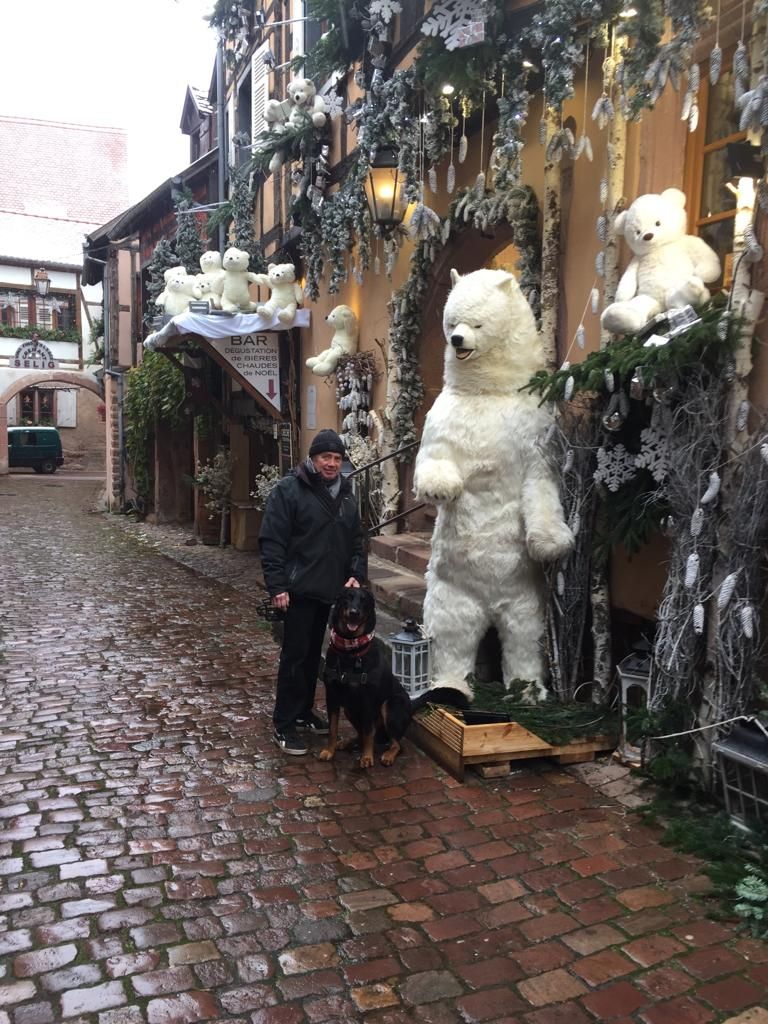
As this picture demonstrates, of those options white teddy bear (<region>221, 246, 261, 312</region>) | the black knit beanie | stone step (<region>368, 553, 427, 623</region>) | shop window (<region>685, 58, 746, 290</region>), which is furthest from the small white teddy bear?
the black knit beanie

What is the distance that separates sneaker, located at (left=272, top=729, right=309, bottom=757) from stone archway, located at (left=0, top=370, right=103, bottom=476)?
26.7 m

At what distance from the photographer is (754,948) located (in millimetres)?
2711

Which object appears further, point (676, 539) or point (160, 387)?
point (160, 387)

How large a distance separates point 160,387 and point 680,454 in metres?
12.1

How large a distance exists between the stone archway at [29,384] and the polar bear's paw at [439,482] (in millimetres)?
27004

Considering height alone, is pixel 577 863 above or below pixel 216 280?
below

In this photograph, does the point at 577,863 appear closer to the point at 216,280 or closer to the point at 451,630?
the point at 451,630

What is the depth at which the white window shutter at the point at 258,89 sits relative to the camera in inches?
458

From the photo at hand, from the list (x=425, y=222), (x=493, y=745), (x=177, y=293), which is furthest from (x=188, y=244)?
(x=493, y=745)

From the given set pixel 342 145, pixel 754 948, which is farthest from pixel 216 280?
pixel 754 948

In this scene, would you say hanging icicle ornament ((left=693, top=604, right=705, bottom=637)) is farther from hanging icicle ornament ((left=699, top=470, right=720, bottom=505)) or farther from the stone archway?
the stone archway

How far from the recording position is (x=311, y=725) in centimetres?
475

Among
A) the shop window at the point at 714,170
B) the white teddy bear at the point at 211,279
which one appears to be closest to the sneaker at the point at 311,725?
the shop window at the point at 714,170

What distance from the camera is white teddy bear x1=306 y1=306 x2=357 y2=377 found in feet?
28.1
